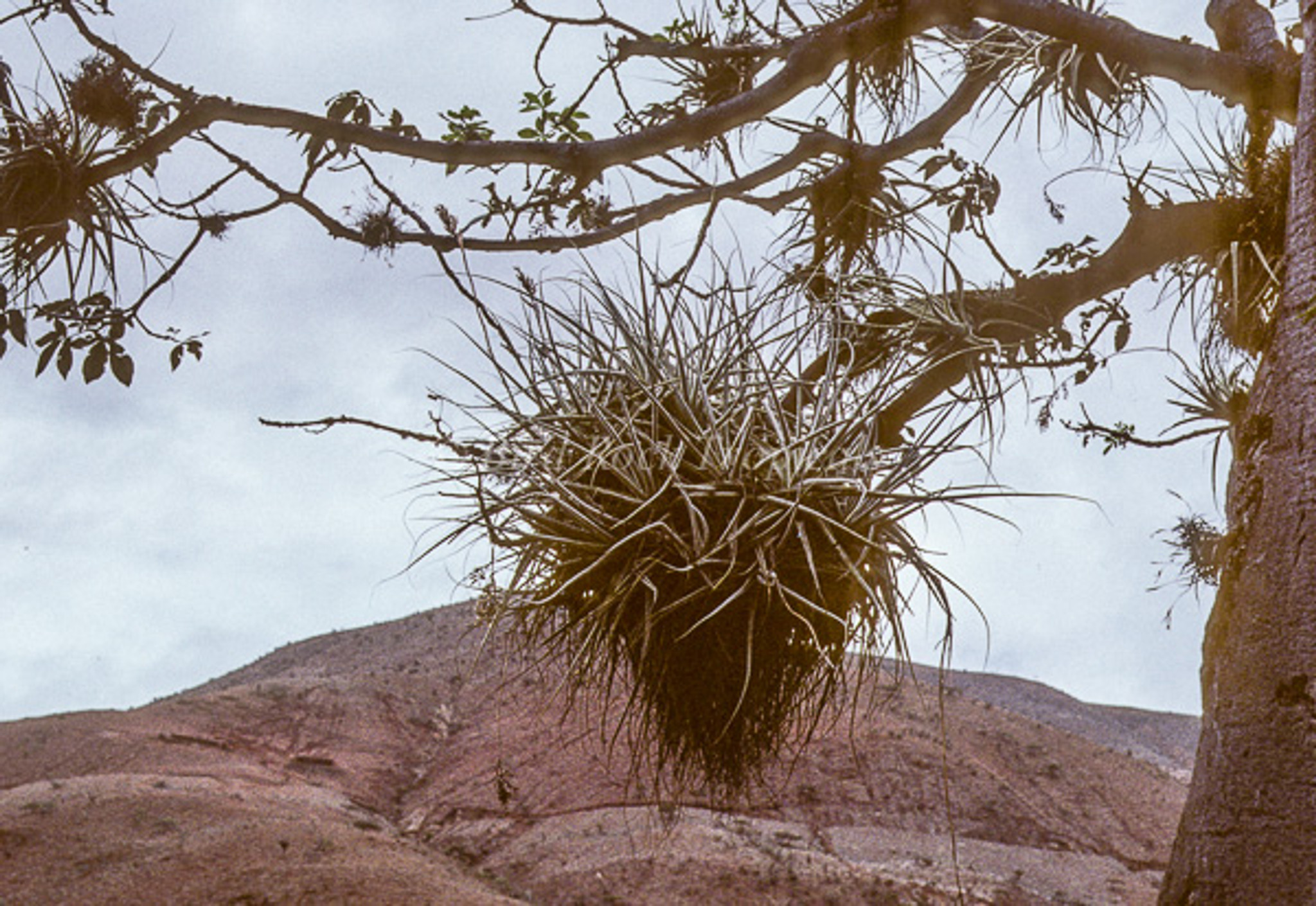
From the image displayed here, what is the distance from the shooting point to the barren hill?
18.4ft

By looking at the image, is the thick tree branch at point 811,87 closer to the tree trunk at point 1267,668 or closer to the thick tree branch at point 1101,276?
the thick tree branch at point 1101,276

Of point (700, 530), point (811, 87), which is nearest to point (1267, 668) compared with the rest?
point (700, 530)

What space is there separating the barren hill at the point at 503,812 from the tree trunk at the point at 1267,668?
1159mm

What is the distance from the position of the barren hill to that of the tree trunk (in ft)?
3.80

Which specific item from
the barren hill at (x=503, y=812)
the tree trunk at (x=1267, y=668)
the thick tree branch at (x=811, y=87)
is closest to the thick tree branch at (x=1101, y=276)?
the thick tree branch at (x=811, y=87)

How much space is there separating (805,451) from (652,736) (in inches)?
28.9

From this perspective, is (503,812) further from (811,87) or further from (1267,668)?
(1267,668)

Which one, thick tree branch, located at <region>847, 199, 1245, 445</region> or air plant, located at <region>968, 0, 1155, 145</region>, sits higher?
air plant, located at <region>968, 0, 1155, 145</region>

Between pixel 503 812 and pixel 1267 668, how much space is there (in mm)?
6162

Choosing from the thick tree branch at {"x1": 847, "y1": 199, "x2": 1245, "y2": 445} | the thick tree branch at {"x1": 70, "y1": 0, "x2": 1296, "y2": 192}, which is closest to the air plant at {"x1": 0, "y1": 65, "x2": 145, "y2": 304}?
the thick tree branch at {"x1": 70, "y1": 0, "x2": 1296, "y2": 192}

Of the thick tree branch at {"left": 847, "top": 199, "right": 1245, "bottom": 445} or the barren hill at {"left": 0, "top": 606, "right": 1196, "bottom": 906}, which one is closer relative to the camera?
the thick tree branch at {"left": 847, "top": 199, "right": 1245, "bottom": 445}

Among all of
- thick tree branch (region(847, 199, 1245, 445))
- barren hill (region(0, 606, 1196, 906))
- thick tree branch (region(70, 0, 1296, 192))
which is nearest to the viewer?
thick tree branch (region(70, 0, 1296, 192))

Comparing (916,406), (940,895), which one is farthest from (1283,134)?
(940,895)

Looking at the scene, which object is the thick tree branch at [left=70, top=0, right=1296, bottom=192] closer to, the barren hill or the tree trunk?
the tree trunk
